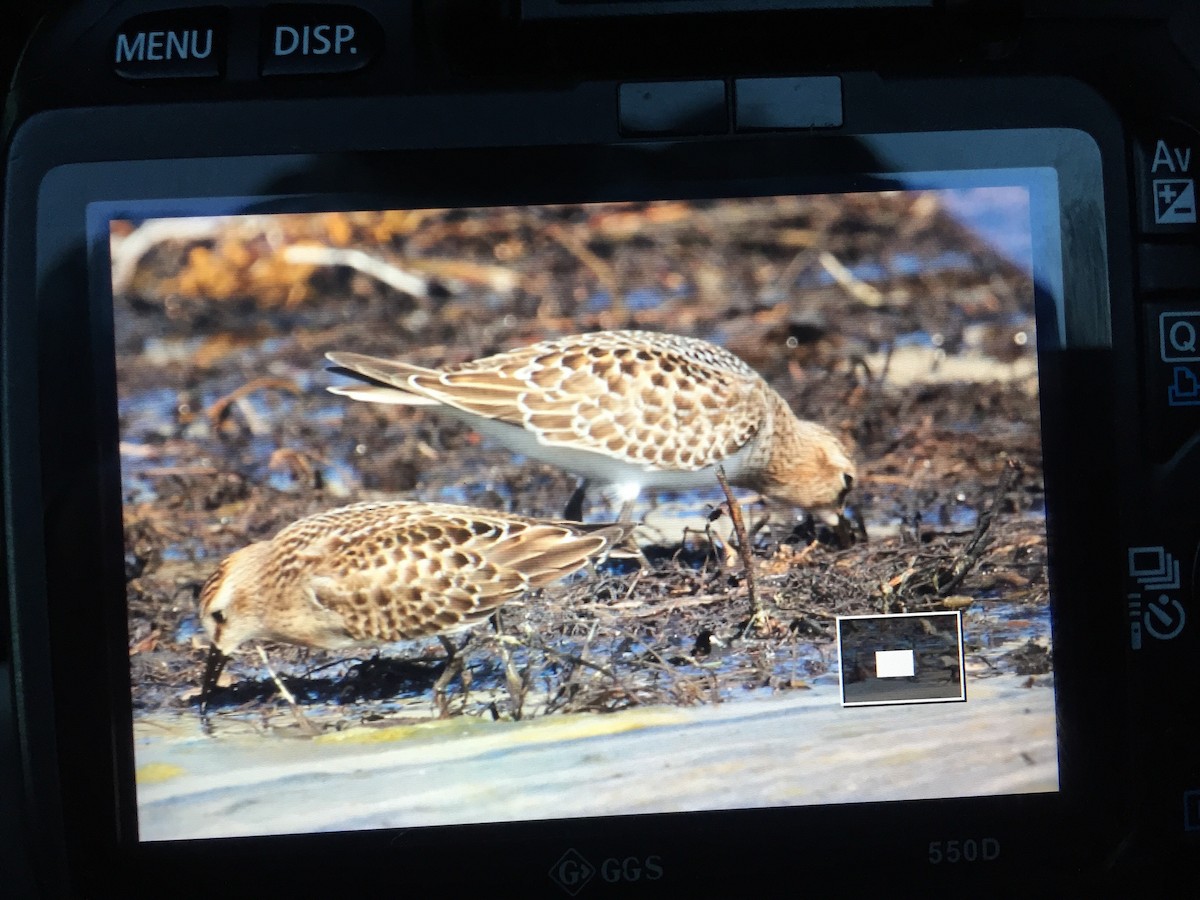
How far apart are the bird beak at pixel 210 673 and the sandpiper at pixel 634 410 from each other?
22 centimetres

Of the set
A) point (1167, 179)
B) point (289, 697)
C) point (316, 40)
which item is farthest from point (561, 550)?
point (1167, 179)

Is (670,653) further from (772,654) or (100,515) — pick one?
(100,515)

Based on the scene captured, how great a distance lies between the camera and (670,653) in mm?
778

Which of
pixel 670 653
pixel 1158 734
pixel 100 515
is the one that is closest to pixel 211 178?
pixel 100 515

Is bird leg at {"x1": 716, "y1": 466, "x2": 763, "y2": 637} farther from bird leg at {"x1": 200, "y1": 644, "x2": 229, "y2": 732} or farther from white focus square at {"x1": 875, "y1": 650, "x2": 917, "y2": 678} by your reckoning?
bird leg at {"x1": 200, "y1": 644, "x2": 229, "y2": 732}

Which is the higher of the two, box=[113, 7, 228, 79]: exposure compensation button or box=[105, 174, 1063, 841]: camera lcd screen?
box=[113, 7, 228, 79]: exposure compensation button

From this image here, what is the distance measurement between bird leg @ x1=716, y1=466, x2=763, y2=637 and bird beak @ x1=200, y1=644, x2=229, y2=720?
40 cm

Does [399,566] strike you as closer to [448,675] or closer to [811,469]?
[448,675]

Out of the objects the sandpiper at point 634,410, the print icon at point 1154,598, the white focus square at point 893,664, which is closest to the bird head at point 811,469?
the sandpiper at point 634,410

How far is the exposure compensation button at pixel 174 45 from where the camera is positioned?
30.3 inches

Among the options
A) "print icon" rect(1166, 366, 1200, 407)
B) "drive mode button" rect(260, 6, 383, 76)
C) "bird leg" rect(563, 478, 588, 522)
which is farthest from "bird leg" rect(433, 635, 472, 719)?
"print icon" rect(1166, 366, 1200, 407)

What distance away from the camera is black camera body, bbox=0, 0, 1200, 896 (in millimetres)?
773

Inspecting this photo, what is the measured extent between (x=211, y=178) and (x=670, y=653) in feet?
1.68

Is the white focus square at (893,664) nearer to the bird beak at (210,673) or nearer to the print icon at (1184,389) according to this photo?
the print icon at (1184,389)
